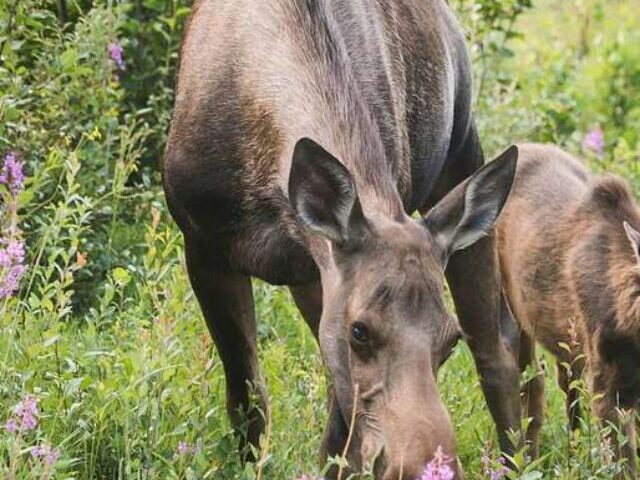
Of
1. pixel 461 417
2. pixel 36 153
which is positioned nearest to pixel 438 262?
pixel 461 417

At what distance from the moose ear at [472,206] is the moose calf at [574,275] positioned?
1948 mm

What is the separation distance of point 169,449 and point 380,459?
133cm

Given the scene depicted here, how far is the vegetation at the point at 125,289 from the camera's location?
19.0ft

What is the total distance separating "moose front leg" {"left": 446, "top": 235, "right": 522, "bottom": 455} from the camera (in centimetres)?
786

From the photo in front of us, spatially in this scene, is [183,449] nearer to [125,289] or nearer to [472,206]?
[472,206]

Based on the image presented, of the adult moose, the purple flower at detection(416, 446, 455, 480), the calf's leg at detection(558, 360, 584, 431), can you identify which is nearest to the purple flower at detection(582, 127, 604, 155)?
the calf's leg at detection(558, 360, 584, 431)

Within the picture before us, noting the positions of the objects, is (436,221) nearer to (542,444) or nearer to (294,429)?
(294,429)

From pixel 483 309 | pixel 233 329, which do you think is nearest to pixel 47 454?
pixel 233 329

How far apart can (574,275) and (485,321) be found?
755mm

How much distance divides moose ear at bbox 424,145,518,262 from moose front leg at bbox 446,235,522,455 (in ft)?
7.85

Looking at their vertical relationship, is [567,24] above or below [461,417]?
below

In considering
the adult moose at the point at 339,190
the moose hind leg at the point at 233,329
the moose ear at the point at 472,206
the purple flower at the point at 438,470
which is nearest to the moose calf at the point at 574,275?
the adult moose at the point at 339,190

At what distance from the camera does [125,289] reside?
796cm

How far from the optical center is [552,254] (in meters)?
8.80
